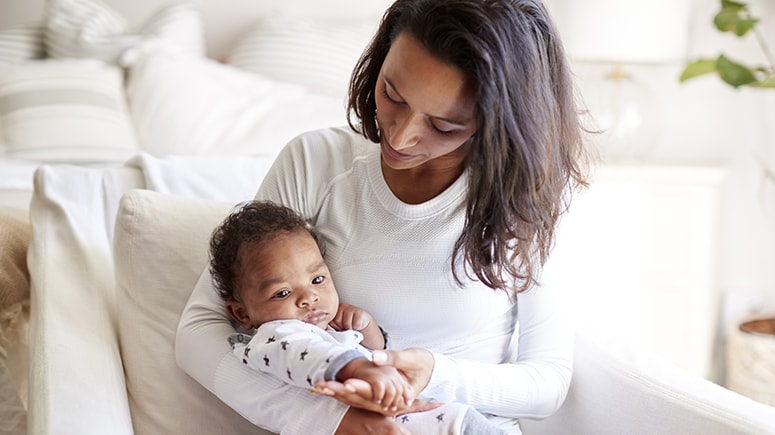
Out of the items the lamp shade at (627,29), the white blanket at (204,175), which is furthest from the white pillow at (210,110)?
the lamp shade at (627,29)

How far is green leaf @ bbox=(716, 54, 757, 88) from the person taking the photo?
2.19m

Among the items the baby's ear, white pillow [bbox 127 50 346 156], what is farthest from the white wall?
the baby's ear

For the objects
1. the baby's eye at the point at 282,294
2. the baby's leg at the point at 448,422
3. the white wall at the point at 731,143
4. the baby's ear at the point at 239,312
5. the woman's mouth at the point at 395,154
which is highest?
the woman's mouth at the point at 395,154

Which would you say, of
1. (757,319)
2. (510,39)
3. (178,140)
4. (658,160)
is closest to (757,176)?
(658,160)

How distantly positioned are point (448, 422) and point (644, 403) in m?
0.32

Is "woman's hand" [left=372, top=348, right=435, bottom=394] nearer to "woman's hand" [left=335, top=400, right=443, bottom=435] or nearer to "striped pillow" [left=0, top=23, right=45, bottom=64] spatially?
"woman's hand" [left=335, top=400, right=443, bottom=435]

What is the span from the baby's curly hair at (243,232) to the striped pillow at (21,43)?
151 centimetres

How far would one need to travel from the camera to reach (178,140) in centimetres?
216

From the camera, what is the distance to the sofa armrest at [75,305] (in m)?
1.06

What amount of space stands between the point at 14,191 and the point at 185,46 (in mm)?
785

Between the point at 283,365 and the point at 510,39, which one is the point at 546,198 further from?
the point at 283,365

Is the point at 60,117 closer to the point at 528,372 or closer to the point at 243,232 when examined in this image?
the point at 243,232

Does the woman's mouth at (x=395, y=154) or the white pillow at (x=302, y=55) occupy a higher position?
the woman's mouth at (x=395, y=154)

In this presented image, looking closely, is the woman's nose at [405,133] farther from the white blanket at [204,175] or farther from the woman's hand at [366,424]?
the white blanket at [204,175]
